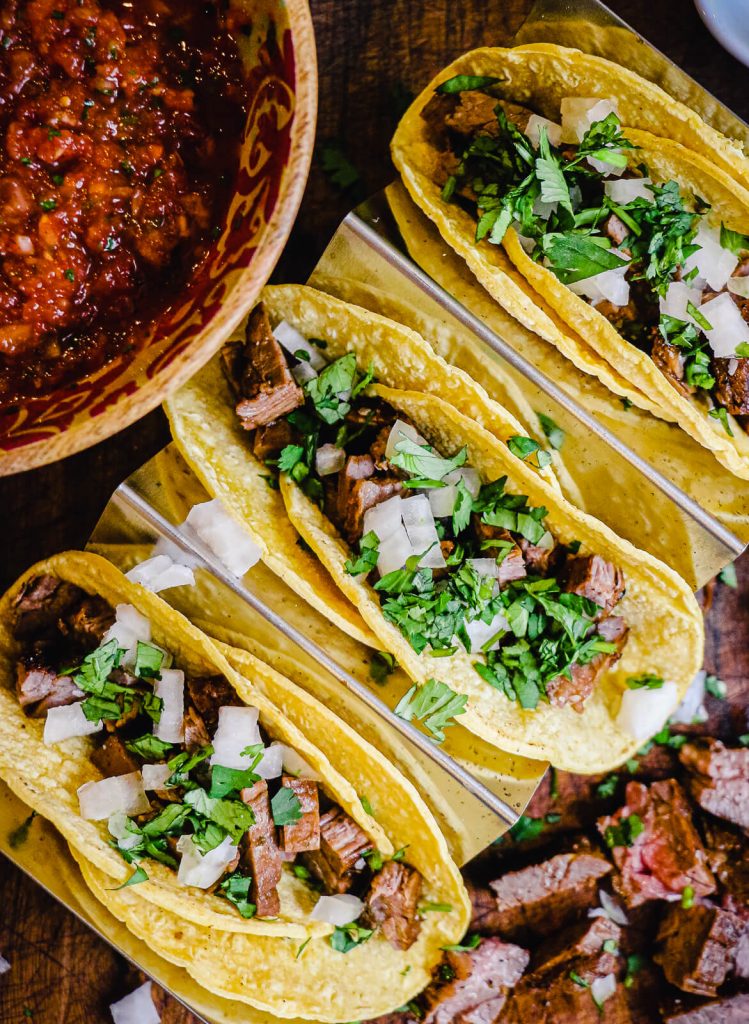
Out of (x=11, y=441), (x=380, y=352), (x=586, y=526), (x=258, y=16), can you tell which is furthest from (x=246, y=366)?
(x=586, y=526)

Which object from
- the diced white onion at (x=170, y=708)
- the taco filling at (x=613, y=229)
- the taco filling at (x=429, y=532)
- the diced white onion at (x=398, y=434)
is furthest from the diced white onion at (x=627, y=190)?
the diced white onion at (x=170, y=708)

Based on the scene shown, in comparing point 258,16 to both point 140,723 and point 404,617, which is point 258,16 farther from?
Result: point 140,723

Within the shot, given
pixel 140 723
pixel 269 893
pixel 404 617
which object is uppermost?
pixel 404 617

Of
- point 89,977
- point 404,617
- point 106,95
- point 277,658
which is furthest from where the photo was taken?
point 89,977

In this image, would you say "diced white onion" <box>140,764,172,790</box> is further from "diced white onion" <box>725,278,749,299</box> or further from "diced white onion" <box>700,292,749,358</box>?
"diced white onion" <box>725,278,749,299</box>

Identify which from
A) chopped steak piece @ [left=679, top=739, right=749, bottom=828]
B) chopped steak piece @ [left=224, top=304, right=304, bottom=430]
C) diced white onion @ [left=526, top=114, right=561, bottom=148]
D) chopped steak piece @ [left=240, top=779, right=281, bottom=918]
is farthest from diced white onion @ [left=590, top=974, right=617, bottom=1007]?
diced white onion @ [left=526, top=114, right=561, bottom=148]

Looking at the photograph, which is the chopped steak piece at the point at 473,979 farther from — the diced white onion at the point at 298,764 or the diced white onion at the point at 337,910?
the diced white onion at the point at 298,764

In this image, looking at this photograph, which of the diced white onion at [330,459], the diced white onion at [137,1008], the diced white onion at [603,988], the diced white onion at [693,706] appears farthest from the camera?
the diced white onion at [693,706]

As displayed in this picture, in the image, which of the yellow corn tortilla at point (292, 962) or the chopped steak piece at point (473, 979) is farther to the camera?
the chopped steak piece at point (473, 979)

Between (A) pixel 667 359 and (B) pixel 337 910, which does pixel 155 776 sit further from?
(A) pixel 667 359
